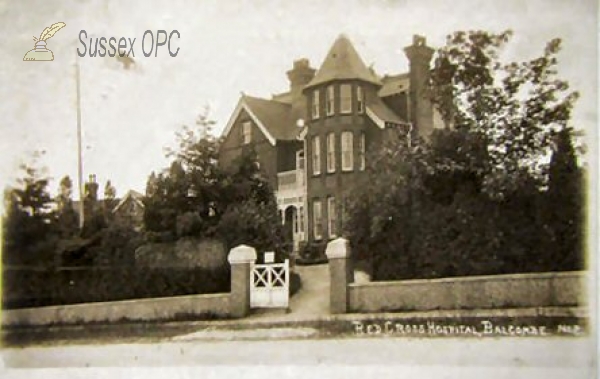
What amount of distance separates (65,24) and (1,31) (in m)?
0.43

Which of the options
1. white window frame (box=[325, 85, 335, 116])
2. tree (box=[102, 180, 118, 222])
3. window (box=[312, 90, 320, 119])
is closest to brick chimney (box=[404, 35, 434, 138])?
white window frame (box=[325, 85, 335, 116])

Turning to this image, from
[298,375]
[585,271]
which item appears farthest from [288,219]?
[585,271]

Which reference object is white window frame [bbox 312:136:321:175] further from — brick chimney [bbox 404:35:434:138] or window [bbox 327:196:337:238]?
brick chimney [bbox 404:35:434:138]

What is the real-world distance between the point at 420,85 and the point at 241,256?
158cm

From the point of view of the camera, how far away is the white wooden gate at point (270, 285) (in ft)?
16.4

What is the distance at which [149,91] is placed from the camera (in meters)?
5.16

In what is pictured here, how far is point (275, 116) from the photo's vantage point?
5.09m

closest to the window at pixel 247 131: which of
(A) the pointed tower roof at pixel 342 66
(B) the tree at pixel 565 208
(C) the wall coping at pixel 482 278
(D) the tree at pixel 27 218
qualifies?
(A) the pointed tower roof at pixel 342 66

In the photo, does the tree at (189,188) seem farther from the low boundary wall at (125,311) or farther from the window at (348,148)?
the window at (348,148)

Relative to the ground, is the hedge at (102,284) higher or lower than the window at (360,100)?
lower

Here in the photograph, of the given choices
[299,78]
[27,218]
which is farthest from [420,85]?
[27,218]

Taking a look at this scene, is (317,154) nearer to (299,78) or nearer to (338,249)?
(299,78)

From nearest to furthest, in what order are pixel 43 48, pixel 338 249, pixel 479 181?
pixel 479 181 → pixel 338 249 → pixel 43 48

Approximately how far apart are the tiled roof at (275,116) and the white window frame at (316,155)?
136 mm
